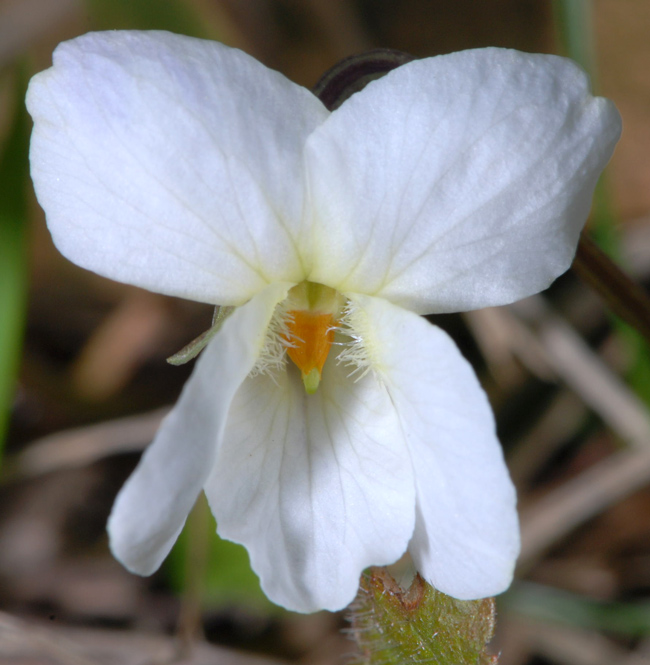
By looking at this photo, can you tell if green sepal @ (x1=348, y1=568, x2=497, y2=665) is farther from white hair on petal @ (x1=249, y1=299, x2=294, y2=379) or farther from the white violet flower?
white hair on petal @ (x1=249, y1=299, x2=294, y2=379)

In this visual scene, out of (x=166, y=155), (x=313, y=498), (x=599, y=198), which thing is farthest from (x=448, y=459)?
(x=599, y=198)

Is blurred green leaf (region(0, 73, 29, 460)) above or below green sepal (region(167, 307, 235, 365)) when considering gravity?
below

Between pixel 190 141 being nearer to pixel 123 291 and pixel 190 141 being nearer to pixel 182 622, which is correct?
pixel 182 622

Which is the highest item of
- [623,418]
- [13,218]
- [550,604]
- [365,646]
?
[13,218]

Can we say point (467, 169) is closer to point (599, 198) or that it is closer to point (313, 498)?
point (313, 498)

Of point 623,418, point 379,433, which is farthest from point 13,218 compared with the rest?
point 623,418

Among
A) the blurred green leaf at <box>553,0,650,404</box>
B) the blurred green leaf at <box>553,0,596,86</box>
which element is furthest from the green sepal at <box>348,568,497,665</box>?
the blurred green leaf at <box>553,0,596,86</box>
